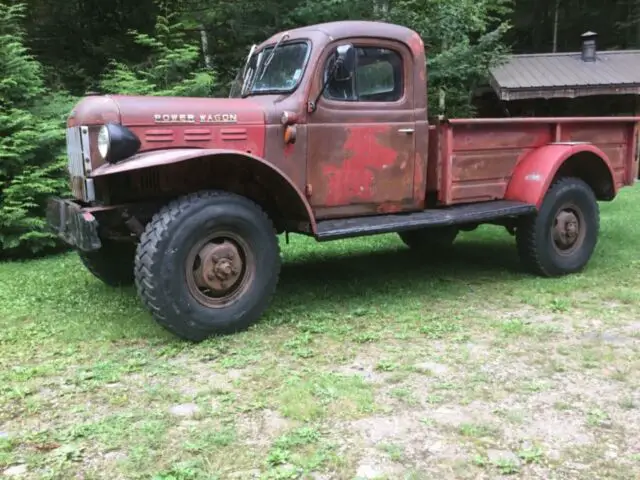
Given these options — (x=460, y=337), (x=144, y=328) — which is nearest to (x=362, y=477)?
(x=460, y=337)

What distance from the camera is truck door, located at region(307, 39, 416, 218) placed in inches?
191

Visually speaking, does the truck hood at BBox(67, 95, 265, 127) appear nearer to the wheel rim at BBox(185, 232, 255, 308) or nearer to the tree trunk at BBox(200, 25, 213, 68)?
the wheel rim at BBox(185, 232, 255, 308)

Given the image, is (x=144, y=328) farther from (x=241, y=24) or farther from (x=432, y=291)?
(x=241, y=24)

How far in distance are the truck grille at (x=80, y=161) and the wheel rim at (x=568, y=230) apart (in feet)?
13.1

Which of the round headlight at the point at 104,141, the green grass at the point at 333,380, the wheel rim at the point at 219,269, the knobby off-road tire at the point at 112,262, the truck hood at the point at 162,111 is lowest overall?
the green grass at the point at 333,380

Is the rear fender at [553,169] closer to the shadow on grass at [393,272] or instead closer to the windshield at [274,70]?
the shadow on grass at [393,272]

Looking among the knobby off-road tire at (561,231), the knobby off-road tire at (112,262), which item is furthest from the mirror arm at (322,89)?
the knobby off-road tire at (561,231)

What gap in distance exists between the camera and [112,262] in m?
5.47

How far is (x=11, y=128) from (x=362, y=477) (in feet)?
21.0

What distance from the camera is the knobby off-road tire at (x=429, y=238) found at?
706cm

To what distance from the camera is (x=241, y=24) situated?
10883 mm

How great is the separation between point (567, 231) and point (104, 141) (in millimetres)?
4136

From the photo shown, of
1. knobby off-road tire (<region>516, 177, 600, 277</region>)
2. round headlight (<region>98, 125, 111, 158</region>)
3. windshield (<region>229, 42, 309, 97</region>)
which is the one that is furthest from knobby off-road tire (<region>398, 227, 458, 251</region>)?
round headlight (<region>98, 125, 111, 158</region>)

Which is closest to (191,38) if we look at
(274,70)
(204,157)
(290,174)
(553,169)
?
(274,70)
